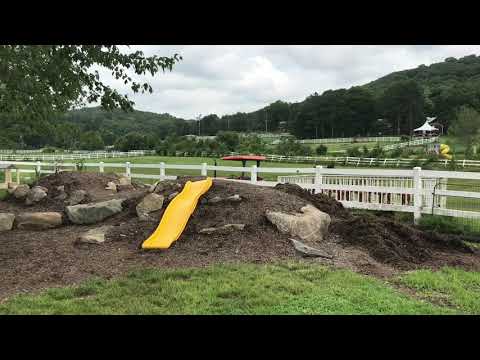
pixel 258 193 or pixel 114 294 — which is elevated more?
pixel 258 193

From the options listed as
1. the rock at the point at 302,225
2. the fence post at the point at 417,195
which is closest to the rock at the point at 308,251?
the rock at the point at 302,225

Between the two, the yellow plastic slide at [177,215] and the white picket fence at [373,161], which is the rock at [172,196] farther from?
the white picket fence at [373,161]

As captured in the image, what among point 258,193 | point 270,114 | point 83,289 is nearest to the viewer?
point 83,289

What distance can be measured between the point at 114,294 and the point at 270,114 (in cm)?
13145

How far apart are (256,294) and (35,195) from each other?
9007 mm

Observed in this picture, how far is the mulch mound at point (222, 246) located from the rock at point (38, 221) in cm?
27


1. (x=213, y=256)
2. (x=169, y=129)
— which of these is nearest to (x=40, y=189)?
(x=213, y=256)

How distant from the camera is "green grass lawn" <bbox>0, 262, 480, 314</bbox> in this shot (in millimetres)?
4281

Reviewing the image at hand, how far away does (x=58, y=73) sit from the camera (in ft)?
18.9

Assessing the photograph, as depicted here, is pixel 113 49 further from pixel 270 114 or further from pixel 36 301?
pixel 270 114

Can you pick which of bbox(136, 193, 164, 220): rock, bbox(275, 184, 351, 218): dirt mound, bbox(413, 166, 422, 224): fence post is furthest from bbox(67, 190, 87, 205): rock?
bbox(413, 166, 422, 224): fence post

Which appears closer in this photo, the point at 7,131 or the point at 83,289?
the point at 83,289

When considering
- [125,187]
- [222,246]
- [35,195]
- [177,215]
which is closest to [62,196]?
[35,195]
